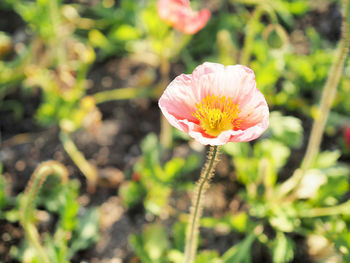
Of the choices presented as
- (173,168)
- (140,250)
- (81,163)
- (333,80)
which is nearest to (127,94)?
(81,163)

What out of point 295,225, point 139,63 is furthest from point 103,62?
point 295,225

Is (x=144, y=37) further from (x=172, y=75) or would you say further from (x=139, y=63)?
(x=172, y=75)

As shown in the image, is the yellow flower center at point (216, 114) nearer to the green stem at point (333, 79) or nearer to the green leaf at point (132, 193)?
the green stem at point (333, 79)

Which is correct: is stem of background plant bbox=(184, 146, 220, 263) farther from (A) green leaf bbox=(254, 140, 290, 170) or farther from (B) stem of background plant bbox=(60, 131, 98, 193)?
(B) stem of background plant bbox=(60, 131, 98, 193)

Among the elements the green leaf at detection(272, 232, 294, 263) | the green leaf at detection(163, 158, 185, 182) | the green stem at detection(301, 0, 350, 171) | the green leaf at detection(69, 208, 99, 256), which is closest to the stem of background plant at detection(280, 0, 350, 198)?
the green stem at detection(301, 0, 350, 171)

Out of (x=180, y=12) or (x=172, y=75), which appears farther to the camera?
(x=172, y=75)

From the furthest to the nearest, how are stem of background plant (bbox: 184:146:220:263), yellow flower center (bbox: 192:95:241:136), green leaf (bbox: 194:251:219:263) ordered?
1. green leaf (bbox: 194:251:219:263)
2. yellow flower center (bbox: 192:95:241:136)
3. stem of background plant (bbox: 184:146:220:263)
